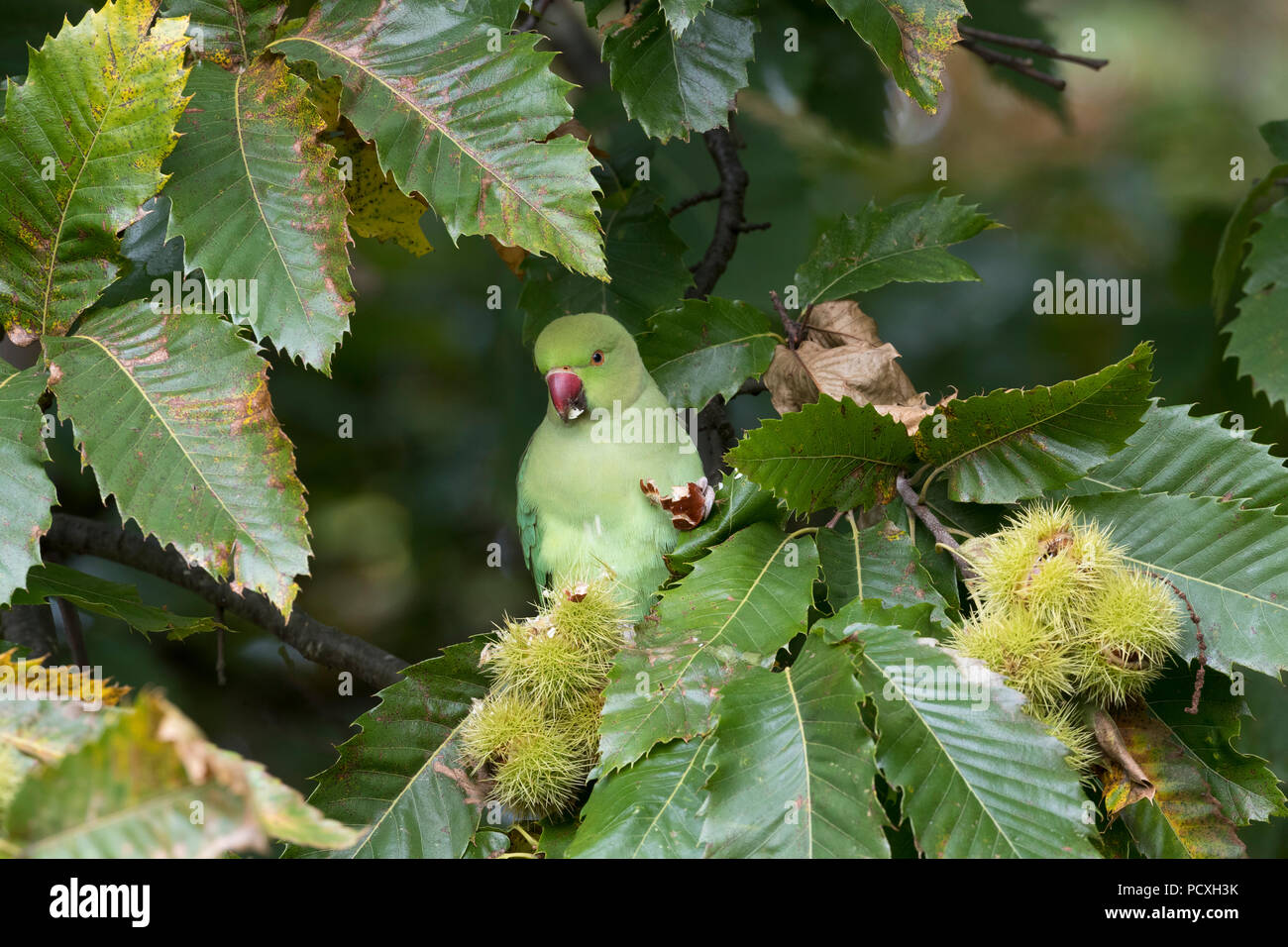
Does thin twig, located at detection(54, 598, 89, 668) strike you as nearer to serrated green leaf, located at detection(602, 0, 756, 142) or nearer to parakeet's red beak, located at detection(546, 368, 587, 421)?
parakeet's red beak, located at detection(546, 368, 587, 421)

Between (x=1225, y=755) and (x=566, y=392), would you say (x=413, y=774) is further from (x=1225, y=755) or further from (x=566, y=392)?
(x=1225, y=755)

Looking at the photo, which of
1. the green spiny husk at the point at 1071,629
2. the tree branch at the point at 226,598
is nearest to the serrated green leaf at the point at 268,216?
the green spiny husk at the point at 1071,629

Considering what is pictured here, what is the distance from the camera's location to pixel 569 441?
279cm

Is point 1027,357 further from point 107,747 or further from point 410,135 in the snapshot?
point 107,747

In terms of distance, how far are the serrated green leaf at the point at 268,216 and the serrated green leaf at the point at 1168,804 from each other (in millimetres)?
1503

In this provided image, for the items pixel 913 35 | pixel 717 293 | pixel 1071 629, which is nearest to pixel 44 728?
pixel 1071 629

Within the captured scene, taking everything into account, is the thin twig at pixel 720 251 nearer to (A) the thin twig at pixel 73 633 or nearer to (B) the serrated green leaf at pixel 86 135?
(B) the serrated green leaf at pixel 86 135

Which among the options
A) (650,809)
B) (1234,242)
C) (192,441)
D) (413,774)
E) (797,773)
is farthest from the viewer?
(1234,242)

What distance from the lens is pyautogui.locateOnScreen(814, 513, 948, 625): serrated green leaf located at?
1786 millimetres

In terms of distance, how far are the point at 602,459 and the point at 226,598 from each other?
123 cm

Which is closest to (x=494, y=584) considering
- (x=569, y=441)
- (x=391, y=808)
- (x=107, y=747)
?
(x=569, y=441)

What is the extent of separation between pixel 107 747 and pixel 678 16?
157 cm

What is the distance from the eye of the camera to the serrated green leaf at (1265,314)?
295 centimetres

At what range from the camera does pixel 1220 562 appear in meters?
1.69
